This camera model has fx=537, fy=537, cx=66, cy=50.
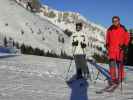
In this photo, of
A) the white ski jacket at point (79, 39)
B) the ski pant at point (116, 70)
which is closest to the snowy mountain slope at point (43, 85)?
the ski pant at point (116, 70)

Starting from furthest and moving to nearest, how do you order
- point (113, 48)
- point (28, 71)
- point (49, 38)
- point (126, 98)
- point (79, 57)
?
point (49, 38) < point (28, 71) < point (79, 57) < point (113, 48) < point (126, 98)

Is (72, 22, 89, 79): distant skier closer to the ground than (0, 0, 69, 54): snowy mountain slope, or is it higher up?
closer to the ground

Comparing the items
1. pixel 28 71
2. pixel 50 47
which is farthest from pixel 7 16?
pixel 28 71

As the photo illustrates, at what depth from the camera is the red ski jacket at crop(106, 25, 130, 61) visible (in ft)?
56.2

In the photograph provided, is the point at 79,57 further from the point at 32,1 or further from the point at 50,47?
the point at 32,1

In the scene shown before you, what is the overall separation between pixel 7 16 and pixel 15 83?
342 feet

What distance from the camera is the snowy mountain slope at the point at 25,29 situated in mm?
115750

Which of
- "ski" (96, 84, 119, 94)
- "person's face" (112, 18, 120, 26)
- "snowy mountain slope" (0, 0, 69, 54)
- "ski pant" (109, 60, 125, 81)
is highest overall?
"snowy mountain slope" (0, 0, 69, 54)

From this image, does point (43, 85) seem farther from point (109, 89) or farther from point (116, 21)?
point (116, 21)

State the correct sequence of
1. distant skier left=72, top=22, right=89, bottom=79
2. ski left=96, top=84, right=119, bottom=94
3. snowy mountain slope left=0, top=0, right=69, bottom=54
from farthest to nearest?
1. snowy mountain slope left=0, top=0, right=69, bottom=54
2. distant skier left=72, top=22, right=89, bottom=79
3. ski left=96, top=84, right=119, bottom=94

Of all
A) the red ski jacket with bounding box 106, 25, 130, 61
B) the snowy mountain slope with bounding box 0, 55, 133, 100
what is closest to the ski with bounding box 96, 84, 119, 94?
the snowy mountain slope with bounding box 0, 55, 133, 100

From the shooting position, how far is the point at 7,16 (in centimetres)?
12050

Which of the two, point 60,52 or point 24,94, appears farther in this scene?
point 60,52

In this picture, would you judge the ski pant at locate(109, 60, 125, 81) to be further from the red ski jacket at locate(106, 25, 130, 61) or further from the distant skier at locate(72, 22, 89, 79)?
the distant skier at locate(72, 22, 89, 79)
